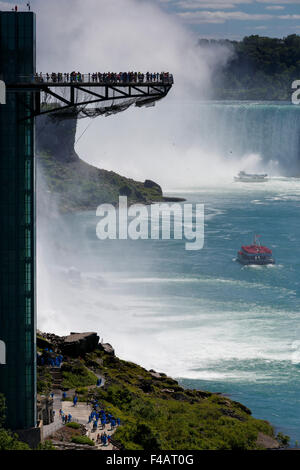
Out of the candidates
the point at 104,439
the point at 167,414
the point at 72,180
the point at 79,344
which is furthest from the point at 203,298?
the point at 72,180

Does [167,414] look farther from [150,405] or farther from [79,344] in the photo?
[79,344]

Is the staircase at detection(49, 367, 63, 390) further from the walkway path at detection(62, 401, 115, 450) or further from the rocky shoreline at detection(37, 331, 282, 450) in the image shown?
the walkway path at detection(62, 401, 115, 450)

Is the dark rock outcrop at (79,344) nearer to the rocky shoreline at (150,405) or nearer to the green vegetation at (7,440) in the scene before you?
the rocky shoreline at (150,405)

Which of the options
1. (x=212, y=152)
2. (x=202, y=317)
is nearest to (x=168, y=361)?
(x=202, y=317)

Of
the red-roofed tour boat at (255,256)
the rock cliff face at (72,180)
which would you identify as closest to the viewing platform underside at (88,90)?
the red-roofed tour boat at (255,256)

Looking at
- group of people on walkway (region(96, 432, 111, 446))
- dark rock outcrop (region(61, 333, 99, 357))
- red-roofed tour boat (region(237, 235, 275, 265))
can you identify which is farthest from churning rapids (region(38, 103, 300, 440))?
group of people on walkway (region(96, 432, 111, 446))

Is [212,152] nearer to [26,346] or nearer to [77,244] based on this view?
[77,244]
